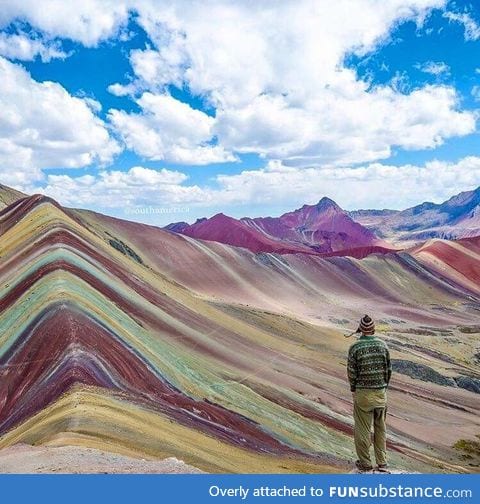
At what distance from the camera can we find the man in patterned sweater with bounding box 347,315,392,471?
9000 mm

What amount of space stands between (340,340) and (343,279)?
148 feet

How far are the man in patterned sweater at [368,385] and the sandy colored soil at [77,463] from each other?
303 cm

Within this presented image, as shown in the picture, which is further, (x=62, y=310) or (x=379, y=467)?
(x=62, y=310)

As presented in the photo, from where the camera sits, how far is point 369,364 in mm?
8992

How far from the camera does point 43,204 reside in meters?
49.5

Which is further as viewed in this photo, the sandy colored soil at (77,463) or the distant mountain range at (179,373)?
the distant mountain range at (179,373)

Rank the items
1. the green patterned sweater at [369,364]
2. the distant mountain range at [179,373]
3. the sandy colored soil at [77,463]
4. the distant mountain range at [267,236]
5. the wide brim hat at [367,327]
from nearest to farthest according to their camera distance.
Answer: the sandy colored soil at [77,463] < the green patterned sweater at [369,364] < the wide brim hat at [367,327] < the distant mountain range at [179,373] < the distant mountain range at [267,236]

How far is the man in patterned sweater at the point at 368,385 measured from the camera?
9.00 m

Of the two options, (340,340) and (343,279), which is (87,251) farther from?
(343,279)

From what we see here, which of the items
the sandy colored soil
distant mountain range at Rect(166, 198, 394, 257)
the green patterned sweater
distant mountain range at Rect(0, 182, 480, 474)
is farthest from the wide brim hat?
distant mountain range at Rect(166, 198, 394, 257)

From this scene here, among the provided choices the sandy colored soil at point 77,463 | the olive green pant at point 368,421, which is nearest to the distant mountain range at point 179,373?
the sandy colored soil at point 77,463

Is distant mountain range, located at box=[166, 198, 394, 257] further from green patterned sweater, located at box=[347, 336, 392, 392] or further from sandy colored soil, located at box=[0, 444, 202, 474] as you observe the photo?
green patterned sweater, located at box=[347, 336, 392, 392]

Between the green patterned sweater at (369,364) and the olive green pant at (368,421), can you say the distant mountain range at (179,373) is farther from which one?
the green patterned sweater at (369,364)

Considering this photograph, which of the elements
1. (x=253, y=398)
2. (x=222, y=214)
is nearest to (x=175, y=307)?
(x=253, y=398)
